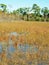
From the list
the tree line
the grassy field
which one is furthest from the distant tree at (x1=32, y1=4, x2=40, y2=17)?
the grassy field

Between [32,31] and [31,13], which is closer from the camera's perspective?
[32,31]

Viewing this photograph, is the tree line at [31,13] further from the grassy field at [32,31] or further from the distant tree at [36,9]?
the grassy field at [32,31]

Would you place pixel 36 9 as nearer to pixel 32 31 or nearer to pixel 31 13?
pixel 31 13

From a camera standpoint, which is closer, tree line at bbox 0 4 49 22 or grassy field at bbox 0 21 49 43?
grassy field at bbox 0 21 49 43

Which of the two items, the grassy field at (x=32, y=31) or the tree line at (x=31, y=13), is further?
the tree line at (x=31, y=13)

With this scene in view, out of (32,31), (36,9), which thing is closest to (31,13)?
(36,9)

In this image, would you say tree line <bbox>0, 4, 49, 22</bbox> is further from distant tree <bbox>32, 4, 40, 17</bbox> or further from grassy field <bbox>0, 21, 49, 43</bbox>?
grassy field <bbox>0, 21, 49, 43</bbox>

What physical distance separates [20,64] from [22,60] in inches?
15.4

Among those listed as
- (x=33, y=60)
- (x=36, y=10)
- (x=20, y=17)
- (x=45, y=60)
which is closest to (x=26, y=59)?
(x=33, y=60)

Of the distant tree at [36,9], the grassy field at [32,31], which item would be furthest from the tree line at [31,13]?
the grassy field at [32,31]

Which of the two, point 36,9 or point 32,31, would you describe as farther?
point 36,9

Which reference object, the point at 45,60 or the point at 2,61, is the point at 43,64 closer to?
the point at 45,60

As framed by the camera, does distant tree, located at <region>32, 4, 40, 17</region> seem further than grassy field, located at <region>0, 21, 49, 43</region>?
Yes

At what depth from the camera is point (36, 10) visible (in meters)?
59.2
